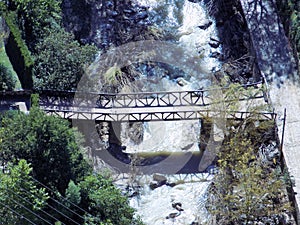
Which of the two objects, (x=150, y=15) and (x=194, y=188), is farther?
(x=150, y=15)

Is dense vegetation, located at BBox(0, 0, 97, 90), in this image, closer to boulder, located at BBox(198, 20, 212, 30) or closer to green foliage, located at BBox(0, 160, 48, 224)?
boulder, located at BBox(198, 20, 212, 30)

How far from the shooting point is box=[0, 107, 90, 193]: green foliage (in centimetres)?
3250

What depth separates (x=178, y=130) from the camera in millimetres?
40250

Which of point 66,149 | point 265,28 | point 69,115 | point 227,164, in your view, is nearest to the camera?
point 66,149

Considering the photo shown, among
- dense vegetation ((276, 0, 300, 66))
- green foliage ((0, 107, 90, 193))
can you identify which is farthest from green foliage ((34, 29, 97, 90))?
dense vegetation ((276, 0, 300, 66))

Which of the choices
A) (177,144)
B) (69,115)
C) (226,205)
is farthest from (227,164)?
(69,115)

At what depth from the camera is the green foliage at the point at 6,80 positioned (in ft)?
128

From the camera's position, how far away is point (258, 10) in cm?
4356

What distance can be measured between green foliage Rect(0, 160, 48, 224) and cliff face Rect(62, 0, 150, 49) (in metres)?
13.9

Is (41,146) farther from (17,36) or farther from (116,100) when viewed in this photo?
(17,36)

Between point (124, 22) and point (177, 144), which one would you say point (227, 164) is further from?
point (124, 22)

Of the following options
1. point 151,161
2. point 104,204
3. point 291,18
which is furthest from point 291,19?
point 104,204

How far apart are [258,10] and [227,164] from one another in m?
11.4

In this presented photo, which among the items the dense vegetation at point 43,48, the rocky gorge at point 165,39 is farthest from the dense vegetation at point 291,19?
the dense vegetation at point 43,48
